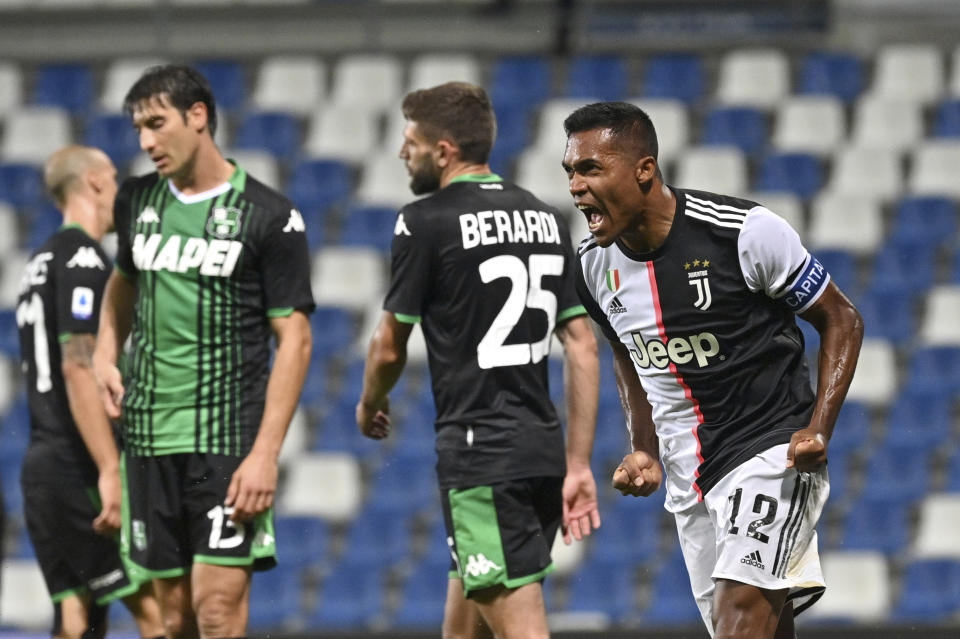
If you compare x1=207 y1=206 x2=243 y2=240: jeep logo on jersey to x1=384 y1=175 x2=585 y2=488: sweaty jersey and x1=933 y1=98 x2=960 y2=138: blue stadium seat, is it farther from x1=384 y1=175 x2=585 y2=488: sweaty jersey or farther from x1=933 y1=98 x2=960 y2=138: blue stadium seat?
x1=933 y1=98 x2=960 y2=138: blue stadium seat

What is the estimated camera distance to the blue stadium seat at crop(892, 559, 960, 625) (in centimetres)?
946

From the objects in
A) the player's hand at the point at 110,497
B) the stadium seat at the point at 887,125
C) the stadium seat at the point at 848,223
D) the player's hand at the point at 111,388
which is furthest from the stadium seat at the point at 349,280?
the player's hand at the point at 111,388

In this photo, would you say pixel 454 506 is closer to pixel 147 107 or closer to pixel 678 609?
A: pixel 147 107

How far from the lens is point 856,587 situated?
957cm

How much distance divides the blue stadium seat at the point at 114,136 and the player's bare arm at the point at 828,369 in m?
10.1

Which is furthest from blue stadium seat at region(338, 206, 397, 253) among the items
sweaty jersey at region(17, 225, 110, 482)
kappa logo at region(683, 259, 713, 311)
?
kappa logo at region(683, 259, 713, 311)

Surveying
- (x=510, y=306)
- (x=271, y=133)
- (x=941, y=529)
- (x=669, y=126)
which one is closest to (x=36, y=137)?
(x=271, y=133)

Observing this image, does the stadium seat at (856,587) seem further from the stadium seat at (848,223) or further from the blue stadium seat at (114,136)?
the blue stadium seat at (114,136)

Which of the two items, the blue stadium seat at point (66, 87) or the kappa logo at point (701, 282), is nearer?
the kappa logo at point (701, 282)

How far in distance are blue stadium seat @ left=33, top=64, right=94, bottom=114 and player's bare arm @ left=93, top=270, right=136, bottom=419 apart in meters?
9.24

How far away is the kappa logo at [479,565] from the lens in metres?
4.27

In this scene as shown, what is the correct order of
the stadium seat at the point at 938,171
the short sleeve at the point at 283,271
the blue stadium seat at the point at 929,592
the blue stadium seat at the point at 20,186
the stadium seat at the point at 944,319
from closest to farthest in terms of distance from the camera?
the short sleeve at the point at 283,271
the blue stadium seat at the point at 929,592
the stadium seat at the point at 944,319
the stadium seat at the point at 938,171
the blue stadium seat at the point at 20,186

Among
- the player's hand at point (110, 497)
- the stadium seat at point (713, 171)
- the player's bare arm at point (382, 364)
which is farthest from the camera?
the stadium seat at point (713, 171)

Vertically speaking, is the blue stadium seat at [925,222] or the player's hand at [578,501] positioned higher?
the blue stadium seat at [925,222]
